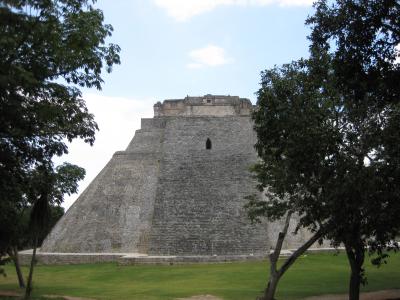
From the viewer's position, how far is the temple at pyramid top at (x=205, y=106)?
34062 mm

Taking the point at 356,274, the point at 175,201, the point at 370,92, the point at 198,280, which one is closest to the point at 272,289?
the point at 356,274

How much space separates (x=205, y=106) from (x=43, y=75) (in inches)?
1045

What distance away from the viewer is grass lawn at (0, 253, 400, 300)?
13109 mm

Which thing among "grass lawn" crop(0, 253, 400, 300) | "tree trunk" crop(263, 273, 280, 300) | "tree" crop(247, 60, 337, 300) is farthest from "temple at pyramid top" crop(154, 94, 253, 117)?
"tree" crop(247, 60, 337, 300)

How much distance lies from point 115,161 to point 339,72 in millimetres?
19472

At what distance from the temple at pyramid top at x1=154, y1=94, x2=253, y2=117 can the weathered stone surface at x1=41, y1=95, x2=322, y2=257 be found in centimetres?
474

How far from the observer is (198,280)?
15.2m

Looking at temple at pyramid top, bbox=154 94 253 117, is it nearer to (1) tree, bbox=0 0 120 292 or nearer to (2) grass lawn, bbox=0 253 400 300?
(2) grass lawn, bbox=0 253 400 300

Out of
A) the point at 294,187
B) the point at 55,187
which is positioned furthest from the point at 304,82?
the point at 55,187

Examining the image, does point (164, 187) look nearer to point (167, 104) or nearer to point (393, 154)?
point (167, 104)

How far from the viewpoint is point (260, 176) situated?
12469 millimetres

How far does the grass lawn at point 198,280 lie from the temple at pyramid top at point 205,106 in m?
15.5

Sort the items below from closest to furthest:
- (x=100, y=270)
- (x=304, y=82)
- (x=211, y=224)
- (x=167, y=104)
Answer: (x=304, y=82), (x=100, y=270), (x=211, y=224), (x=167, y=104)

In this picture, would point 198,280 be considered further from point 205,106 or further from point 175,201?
point 205,106
